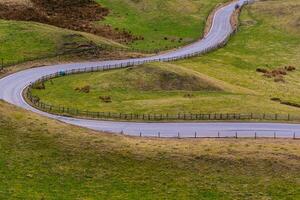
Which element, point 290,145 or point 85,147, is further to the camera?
point 290,145

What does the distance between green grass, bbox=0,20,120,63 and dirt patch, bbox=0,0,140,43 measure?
6.42 m

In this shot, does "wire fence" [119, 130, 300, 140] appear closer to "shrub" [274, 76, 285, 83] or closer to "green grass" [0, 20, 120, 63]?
"shrub" [274, 76, 285, 83]

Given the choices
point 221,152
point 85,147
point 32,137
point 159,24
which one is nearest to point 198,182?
point 221,152

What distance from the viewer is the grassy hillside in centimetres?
4547

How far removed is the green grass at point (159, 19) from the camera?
117 m

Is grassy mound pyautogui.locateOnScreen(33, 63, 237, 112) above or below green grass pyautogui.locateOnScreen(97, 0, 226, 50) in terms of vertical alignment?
below

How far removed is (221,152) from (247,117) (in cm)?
1508

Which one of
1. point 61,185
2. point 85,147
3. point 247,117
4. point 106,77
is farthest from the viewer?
point 106,77

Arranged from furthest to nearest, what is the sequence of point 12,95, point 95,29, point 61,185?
point 95,29 → point 12,95 → point 61,185

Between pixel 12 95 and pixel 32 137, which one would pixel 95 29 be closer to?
pixel 12 95

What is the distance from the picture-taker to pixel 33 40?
10069 centimetres

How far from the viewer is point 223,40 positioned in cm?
11856

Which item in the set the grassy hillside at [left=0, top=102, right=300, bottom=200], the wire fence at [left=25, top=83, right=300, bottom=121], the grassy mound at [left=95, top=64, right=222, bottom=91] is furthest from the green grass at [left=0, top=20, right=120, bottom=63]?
the grassy hillside at [left=0, top=102, right=300, bottom=200]

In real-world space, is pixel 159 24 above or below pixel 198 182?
above
